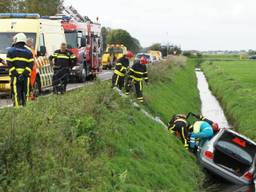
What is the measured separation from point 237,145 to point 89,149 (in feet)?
22.7

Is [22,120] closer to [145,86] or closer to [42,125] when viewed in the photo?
[42,125]

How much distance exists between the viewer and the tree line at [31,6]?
3872 cm

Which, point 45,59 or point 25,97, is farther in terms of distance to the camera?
point 45,59

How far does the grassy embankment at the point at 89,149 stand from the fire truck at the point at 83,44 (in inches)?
415

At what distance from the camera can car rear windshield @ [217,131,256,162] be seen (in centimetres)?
1482

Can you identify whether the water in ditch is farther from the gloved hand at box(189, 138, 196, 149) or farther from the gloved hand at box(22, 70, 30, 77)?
the gloved hand at box(22, 70, 30, 77)

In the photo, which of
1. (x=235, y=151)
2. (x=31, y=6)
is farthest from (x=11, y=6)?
(x=235, y=151)

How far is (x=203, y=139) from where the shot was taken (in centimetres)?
1588

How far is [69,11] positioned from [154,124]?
1850 centimetres

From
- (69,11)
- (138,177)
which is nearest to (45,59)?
(138,177)

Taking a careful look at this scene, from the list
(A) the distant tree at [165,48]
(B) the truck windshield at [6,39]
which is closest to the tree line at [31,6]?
(B) the truck windshield at [6,39]

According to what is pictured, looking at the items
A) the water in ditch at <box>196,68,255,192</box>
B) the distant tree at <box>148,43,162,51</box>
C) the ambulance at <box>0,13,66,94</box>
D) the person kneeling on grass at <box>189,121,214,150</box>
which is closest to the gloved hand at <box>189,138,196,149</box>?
the person kneeling on grass at <box>189,121,214,150</box>

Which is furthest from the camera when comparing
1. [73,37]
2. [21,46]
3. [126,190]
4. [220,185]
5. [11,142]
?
[73,37]

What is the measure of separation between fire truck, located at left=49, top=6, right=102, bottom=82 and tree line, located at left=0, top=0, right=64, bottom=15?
34.2 ft
